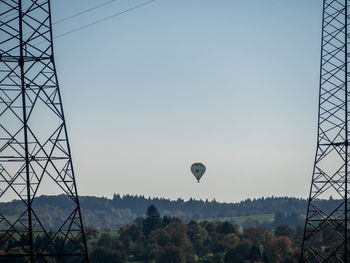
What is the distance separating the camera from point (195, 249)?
573ft

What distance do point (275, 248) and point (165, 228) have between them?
41971 millimetres

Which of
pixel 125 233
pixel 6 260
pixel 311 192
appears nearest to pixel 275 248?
pixel 125 233

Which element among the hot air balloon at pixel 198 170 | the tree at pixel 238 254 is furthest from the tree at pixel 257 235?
the hot air balloon at pixel 198 170

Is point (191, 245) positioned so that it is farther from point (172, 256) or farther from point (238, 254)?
point (238, 254)

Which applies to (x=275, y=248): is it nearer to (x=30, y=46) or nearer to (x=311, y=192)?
(x=311, y=192)

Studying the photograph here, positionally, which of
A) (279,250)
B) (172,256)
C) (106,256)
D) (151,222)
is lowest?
(106,256)

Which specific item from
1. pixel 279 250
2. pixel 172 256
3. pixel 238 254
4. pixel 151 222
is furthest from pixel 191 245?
pixel 279 250

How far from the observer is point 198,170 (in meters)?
135

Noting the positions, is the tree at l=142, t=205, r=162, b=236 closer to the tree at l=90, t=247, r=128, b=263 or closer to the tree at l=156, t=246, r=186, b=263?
the tree at l=156, t=246, r=186, b=263

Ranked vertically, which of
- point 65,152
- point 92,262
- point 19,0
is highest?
point 19,0

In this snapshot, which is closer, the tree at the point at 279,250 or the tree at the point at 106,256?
the tree at the point at 106,256

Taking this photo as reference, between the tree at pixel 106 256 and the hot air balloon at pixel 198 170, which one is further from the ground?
the hot air balloon at pixel 198 170

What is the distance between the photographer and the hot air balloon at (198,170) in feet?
438

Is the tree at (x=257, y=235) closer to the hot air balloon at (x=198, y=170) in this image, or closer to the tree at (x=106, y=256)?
the tree at (x=106, y=256)
